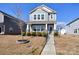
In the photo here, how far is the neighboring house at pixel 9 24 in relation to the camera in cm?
791

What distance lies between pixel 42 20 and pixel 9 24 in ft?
3.63

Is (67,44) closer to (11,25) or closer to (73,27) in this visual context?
(73,27)

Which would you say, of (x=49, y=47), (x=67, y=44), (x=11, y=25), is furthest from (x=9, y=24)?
(x=67, y=44)

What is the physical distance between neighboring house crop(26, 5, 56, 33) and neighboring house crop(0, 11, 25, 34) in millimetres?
364

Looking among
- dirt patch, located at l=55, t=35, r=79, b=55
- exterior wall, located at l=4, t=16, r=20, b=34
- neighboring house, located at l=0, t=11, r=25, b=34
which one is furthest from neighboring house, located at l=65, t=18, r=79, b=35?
exterior wall, located at l=4, t=16, r=20, b=34

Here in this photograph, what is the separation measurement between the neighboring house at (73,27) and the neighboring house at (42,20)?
460mm

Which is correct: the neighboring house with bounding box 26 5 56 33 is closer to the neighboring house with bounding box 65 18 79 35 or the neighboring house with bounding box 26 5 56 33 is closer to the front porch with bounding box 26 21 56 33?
the front porch with bounding box 26 21 56 33

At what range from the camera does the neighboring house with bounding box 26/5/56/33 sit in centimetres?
797
